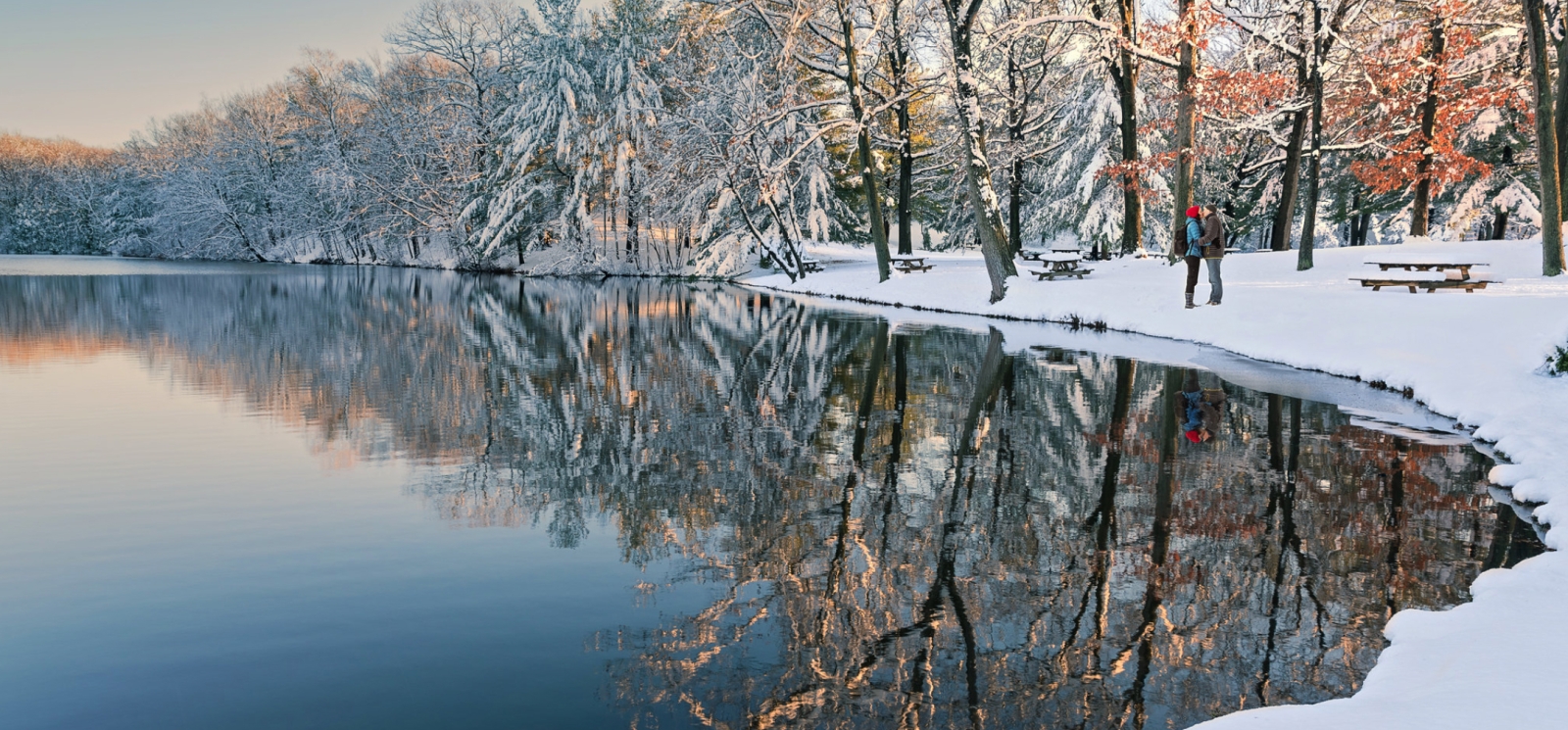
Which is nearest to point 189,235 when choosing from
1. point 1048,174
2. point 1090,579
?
point 1048,174

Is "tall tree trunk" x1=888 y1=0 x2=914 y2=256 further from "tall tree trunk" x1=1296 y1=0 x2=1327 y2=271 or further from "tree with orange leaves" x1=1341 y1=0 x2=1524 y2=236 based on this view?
"tree with orange leaves" x1=1341 y1=0 x2=1524 y2=236

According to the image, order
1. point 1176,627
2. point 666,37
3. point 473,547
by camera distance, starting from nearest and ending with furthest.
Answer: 1. point 1176,627
2. point 473,547
3. point 666,37

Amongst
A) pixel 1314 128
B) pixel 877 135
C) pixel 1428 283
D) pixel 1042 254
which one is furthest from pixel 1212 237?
pixel 877 135

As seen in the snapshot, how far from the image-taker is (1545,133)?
1752 cm

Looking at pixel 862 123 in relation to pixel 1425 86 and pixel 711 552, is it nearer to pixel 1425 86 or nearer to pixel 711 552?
pixel 1425 86

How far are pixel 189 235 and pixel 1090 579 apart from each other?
9497 cm

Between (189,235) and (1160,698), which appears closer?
(1160,698)

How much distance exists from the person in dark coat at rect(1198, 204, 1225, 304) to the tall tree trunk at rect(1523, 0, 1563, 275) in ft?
17.9

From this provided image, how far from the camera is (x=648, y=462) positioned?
32.4 ft

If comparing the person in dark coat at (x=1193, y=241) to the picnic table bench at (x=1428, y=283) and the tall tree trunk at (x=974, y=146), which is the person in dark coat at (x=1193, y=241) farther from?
the tall tree trunk at (x=974, y=146)

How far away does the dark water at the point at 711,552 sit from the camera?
16.4 ft

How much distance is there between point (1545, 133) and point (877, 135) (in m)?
22.0

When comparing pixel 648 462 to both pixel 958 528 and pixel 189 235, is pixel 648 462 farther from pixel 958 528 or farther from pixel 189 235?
pixel 189 235

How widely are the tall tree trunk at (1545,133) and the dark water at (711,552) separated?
8688 mm
